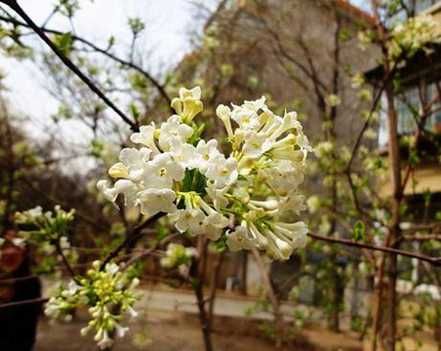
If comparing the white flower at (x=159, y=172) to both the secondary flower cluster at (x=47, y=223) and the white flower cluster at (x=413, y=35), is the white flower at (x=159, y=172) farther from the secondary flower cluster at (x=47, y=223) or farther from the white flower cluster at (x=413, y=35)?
the white flower cluster at (x=413, y=35)

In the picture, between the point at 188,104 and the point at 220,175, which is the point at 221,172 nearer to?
the point at 220,175

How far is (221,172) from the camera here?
1.08 metres

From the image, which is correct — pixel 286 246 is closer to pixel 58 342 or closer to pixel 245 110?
pixel 245 110

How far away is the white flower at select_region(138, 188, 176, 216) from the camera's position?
1039 millimetres

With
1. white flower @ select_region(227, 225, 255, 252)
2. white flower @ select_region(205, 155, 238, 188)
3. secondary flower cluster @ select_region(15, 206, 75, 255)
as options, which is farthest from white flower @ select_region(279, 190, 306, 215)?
secondary flower cluster @ select_region(15, 206, 75, 255)

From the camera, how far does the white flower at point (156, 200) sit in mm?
1039

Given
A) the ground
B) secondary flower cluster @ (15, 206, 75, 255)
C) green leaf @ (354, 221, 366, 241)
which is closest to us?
green leaf @ (354, 221, 366, 241)

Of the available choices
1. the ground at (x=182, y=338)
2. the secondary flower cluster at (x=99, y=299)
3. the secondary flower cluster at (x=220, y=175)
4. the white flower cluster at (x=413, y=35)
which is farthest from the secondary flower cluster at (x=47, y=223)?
the ground at (x=182, y=338)

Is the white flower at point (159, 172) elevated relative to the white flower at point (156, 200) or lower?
elevated

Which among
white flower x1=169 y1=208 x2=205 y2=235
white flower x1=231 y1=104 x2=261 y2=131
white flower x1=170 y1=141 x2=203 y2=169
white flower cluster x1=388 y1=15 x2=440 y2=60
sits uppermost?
white flower cluster x1=388 y1=15 x2=440 y2=60

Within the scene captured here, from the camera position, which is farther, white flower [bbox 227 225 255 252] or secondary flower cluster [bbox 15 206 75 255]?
secondary flower cluster [bbox 15 206 75 255]

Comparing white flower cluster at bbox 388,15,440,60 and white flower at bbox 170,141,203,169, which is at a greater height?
white flower cluster at bbox 388,15,440,60

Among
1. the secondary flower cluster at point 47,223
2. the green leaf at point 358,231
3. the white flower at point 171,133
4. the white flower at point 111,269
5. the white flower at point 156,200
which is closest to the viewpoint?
the white flower at point 156,200

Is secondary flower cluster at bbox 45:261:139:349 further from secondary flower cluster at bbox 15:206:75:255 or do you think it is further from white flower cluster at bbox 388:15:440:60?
white flower cluster at bbox 388:15:440:60
